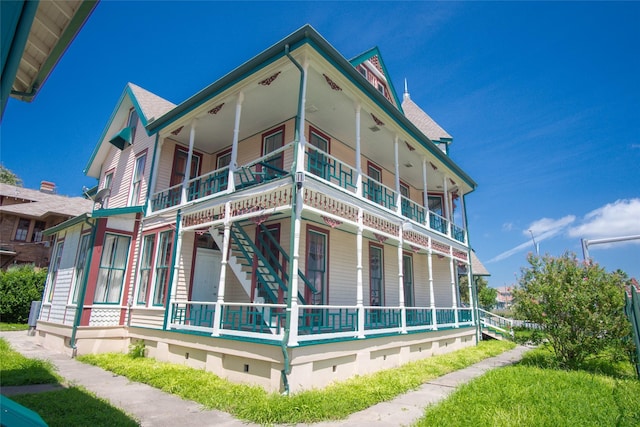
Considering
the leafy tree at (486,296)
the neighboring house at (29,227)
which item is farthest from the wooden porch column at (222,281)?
the leafy tree at (486,296)

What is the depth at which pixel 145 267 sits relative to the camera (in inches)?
479

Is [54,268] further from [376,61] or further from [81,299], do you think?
[376,61]

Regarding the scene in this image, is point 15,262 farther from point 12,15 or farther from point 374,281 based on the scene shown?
point 12,15

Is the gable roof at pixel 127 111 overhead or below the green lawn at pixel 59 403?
overhead

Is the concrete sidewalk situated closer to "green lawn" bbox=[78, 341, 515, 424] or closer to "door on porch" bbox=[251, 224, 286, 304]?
"green lawn" bbox=[78, 341, 515, 424]

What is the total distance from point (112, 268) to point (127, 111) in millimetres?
8020

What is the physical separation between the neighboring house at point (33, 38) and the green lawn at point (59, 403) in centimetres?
484

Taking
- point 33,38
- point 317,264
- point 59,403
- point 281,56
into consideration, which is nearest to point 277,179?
point 281,56

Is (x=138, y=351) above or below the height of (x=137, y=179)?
below

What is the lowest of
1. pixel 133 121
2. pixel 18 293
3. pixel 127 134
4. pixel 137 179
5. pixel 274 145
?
pixel 18 293

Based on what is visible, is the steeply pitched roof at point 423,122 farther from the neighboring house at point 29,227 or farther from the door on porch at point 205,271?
the neighboring house at point 29,227

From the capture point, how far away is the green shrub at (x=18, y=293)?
66.2 ft

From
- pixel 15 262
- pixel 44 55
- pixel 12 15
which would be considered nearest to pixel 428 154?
pixel 44 55

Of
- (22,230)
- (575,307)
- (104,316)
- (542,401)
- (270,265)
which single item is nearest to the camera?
(542,401)
